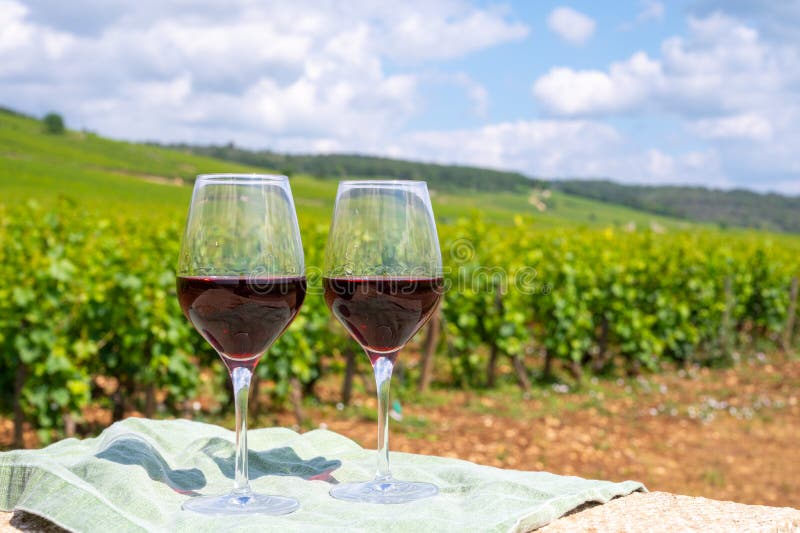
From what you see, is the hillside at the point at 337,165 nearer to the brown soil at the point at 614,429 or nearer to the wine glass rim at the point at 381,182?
the brown soil at the point at 614,429

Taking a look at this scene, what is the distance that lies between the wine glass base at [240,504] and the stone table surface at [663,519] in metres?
0.26

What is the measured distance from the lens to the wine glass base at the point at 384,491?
1.64 meters

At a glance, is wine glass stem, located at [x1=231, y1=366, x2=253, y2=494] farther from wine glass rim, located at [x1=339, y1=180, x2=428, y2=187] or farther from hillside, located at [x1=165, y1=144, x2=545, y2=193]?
hillside, located at [x1=165, y1=144, x2=545, y2=193]

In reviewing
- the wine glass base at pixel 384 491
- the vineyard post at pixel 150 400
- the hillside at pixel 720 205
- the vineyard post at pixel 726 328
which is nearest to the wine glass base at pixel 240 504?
the wine glass base at pixel 384 491

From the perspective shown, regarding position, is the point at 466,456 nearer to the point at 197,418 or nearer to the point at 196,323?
the point at 197,418

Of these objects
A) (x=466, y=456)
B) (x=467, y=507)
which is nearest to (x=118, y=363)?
(x=466, y=456)

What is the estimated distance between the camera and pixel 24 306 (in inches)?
242

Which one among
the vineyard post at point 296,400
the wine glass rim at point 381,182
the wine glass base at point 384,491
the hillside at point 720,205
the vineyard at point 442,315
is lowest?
the vineyard post at point 296,400

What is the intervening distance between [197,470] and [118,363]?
19.0 ft

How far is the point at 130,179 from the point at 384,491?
7407 cm

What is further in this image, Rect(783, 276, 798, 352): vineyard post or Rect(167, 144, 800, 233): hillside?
Rect(167, 144, 800, 233): hillside

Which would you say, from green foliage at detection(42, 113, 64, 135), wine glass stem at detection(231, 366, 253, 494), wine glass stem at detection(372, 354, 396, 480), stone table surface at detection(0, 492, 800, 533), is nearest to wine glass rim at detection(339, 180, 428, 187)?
wine glass stem at detection(372, 354, 396, 480)

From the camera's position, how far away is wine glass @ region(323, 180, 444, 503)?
5.73 ft

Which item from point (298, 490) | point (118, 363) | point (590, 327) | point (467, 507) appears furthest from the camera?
point (590, 327)
